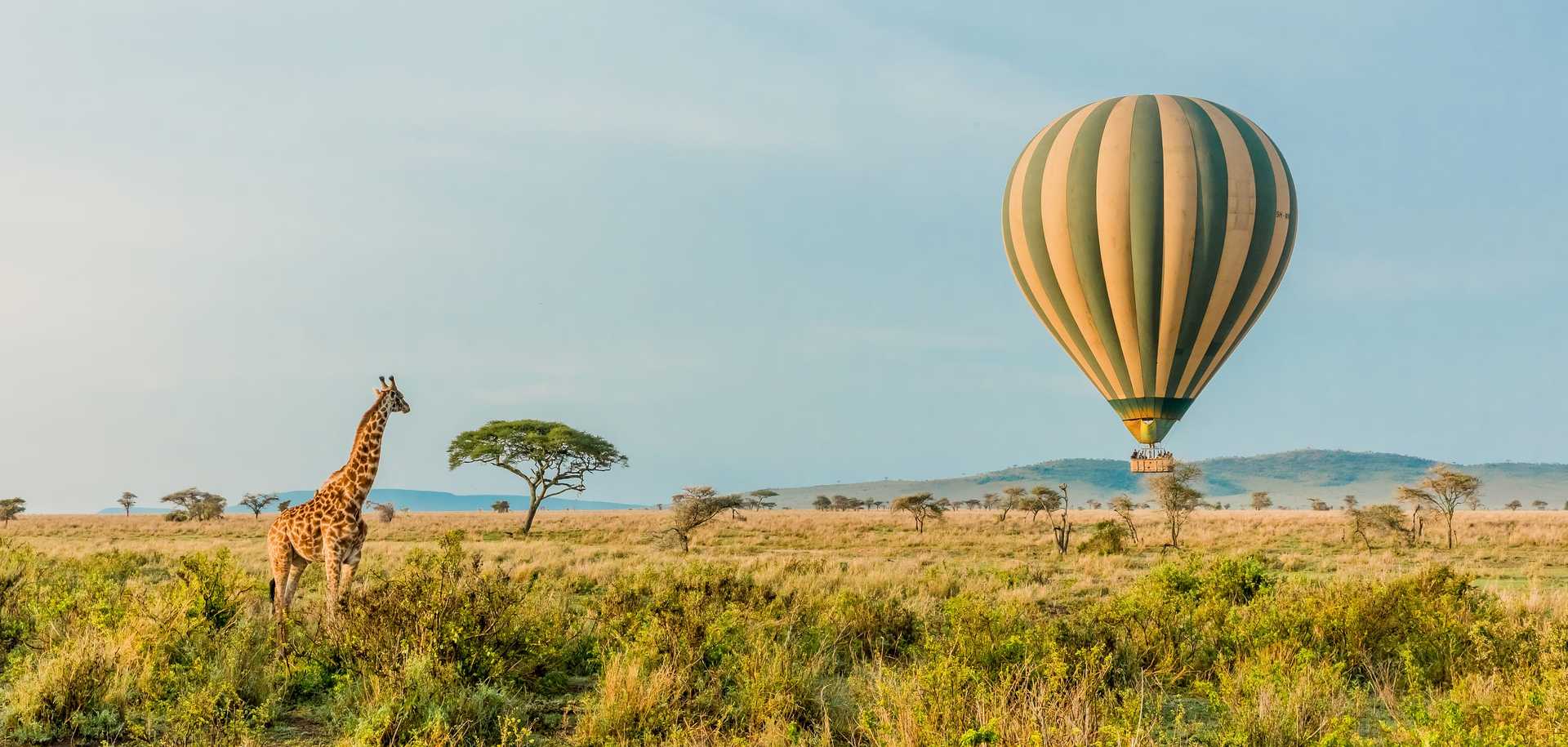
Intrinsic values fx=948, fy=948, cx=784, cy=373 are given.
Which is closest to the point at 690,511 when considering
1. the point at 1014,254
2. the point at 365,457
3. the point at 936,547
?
the point at 936,547

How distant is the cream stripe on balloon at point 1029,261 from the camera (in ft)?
80.1

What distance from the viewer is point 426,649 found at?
8.02m

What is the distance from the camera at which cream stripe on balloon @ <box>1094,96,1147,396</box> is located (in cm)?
2227

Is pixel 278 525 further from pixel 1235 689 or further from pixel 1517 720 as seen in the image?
pixel 1517 720

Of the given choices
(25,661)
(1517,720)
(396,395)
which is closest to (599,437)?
(396,395)

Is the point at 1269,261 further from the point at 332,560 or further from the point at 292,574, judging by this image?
the point at 292,574

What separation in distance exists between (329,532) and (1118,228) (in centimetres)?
1823

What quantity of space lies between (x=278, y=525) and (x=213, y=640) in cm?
Answer: 176

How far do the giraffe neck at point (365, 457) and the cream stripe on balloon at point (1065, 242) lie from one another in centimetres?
1673

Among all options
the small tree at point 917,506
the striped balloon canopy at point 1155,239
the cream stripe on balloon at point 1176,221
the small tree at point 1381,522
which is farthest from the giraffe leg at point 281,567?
the small tree at point 917,506

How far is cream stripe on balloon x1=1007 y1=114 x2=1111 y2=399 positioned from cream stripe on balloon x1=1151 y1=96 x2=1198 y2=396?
2509 millimetres

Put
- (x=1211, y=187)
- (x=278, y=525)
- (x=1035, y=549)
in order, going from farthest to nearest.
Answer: (x=1035, y=549)
(x=1211, y=187)
(x=278, y=525)

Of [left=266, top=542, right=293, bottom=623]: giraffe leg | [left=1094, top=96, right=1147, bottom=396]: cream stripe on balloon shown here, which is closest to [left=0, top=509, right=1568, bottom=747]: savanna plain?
[left=266, top=542, right=293, bottom=623]: giraffe leg

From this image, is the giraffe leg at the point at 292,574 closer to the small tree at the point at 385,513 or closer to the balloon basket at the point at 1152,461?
the balloon basket at the point at 1152,461
